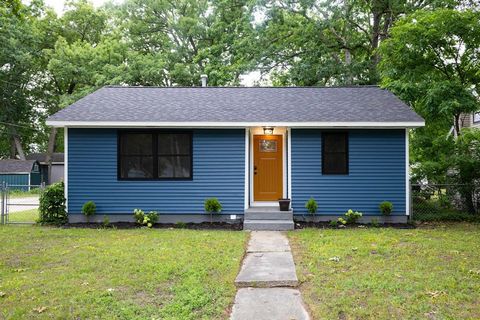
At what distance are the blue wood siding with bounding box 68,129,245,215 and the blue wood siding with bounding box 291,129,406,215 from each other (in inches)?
65.7

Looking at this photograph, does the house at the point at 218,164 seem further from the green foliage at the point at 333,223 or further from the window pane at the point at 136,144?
the green foliage at the point at 333,223

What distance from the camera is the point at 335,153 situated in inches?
394

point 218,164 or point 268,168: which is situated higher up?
point 218,164

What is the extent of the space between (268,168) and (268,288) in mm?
6300

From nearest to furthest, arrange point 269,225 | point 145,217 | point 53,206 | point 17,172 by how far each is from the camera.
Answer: point 269,225
point 145,217
point 53,206
point 17,172

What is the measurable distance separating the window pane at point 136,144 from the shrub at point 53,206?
193 centimetres

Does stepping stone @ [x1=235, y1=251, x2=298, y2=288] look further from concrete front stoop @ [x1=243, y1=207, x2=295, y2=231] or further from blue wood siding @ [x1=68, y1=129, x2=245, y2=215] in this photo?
blue wood siding @ [x1=68, y1=129, x2=245, y2=215]

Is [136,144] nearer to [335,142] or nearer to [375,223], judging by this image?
[335,142]

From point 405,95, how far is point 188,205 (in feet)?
21.8

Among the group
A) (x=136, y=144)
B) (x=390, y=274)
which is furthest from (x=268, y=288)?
(x=136, y=144)

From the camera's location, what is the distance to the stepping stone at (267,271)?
4809 millimetres

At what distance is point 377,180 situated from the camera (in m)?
9.87

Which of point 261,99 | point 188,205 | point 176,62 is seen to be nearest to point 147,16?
point 176,62

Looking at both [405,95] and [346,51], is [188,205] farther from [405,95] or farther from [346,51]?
[346,51]
